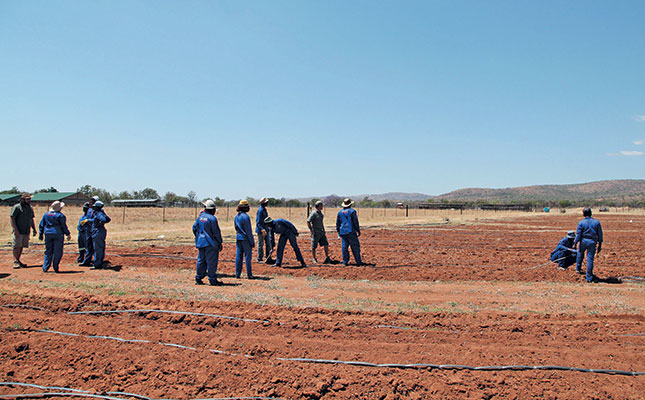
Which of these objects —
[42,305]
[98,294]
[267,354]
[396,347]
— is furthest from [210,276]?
[396,347]

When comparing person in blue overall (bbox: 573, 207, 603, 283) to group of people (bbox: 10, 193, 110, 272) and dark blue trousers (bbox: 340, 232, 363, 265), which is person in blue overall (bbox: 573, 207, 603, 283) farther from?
group of people (bbox: 10, 193, 110, 272)

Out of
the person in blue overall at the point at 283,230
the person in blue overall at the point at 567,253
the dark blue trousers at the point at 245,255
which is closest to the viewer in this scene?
the dark blue trousers at the point at 245,255

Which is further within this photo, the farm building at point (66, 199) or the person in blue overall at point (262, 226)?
the farm building at point (66, 199)

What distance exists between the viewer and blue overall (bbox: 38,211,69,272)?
37.0 feet

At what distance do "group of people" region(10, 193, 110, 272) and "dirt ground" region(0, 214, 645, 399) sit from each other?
822 mm

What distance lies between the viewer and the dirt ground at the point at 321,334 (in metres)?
4.97

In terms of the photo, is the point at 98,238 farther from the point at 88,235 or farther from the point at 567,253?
the point at 567,253

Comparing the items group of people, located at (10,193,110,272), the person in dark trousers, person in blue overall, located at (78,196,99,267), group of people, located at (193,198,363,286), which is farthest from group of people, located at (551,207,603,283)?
the person in dark trousers

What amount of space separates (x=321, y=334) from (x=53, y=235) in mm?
8424

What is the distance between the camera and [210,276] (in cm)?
978

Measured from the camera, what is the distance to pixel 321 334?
21.1 feet

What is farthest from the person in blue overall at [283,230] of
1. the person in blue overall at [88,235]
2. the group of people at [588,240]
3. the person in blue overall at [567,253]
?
the person in blue overall at [567,253]

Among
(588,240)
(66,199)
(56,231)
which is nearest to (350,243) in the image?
(588,240)

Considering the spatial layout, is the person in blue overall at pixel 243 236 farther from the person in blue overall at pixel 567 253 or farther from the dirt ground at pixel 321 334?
the person in blue overall at pixel 567 253
